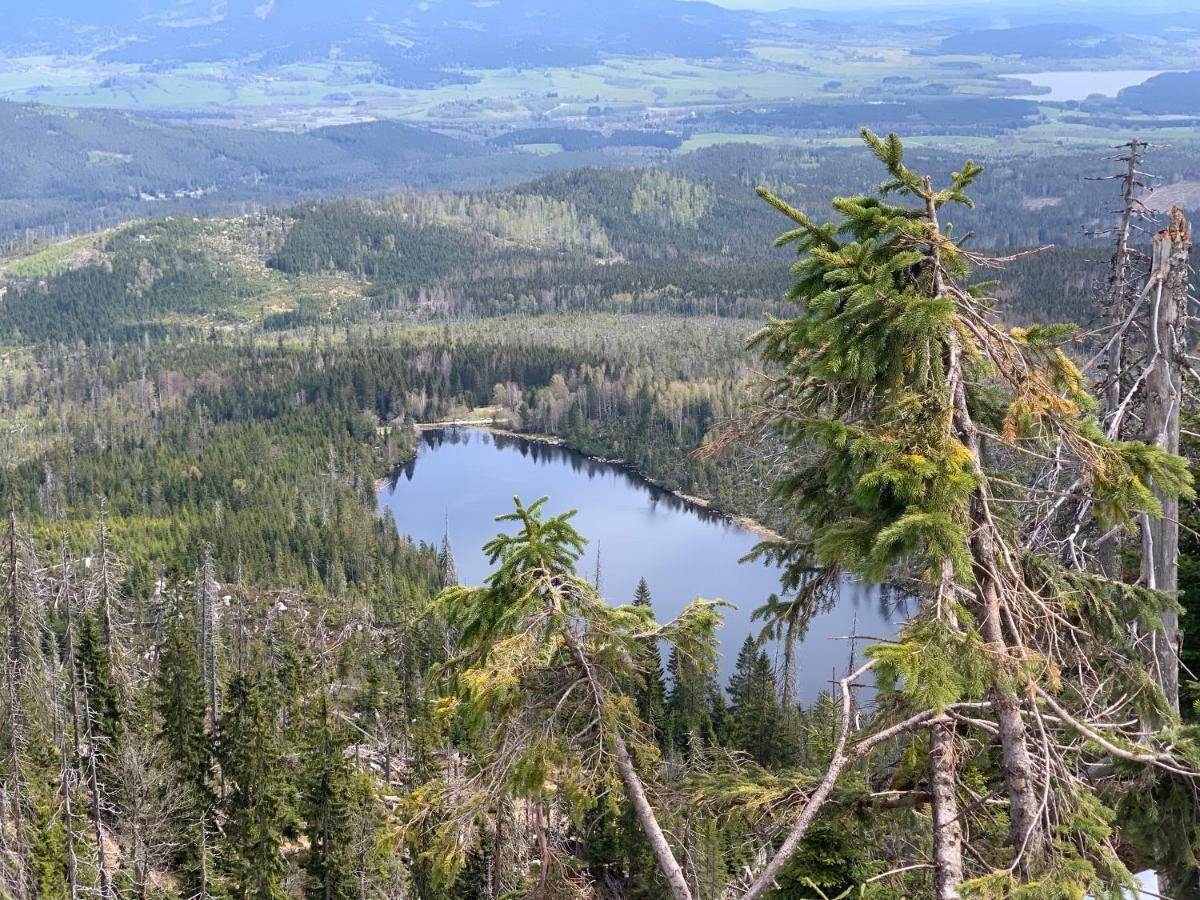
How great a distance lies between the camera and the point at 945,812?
877 centimetres

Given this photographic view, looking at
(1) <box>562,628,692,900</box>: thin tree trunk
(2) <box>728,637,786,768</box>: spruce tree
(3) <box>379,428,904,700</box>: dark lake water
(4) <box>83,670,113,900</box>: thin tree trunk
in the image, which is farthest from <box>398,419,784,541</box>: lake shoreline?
(1) <box>562,628,692,900</box>: thin tree trunk

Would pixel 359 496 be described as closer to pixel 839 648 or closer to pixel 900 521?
pixel 839 648

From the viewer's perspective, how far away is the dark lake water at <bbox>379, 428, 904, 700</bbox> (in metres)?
79.7

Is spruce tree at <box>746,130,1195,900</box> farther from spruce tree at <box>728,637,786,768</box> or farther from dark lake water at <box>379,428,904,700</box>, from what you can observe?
dark lake water at <box>379,428,904,700</box>

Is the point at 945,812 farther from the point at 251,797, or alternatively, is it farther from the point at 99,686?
the point at 99,686

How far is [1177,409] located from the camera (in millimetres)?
11414

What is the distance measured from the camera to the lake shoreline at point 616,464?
4387 inches

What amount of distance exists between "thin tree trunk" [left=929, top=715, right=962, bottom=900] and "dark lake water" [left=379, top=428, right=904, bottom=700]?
5268 centimetres

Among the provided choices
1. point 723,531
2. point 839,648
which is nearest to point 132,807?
point 839,648

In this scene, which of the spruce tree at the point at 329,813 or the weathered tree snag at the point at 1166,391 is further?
the spruce tree at the point at 329,813

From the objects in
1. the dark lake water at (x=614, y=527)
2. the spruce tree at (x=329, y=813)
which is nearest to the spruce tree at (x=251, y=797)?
the spruce tree at (x=329, y=813)

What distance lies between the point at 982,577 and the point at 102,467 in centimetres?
12324

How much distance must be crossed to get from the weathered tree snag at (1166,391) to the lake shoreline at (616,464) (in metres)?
73.8

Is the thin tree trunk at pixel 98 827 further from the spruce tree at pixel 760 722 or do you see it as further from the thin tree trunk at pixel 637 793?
the spruce tree at pixel 760 722
